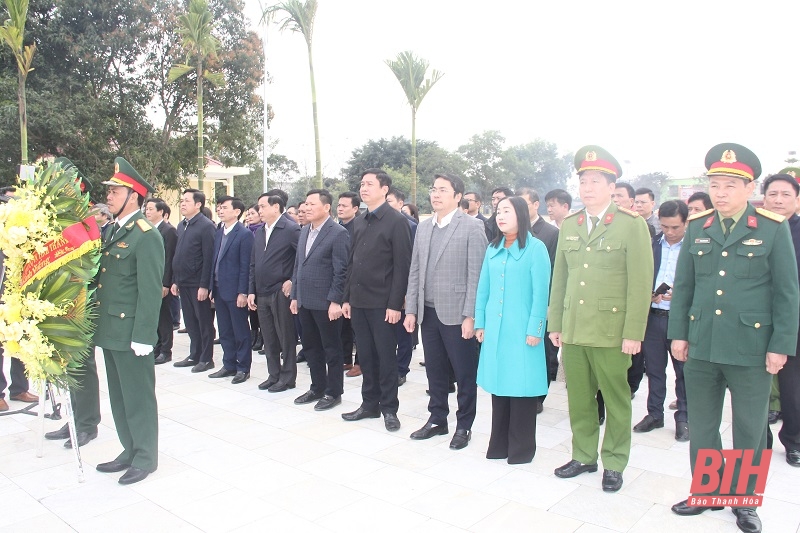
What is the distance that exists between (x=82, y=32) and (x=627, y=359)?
1680 centimetres

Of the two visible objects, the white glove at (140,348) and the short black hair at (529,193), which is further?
the short black hair at (529,193)

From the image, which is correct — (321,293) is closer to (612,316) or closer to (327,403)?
(327,403)

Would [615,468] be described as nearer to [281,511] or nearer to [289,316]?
[281,511]

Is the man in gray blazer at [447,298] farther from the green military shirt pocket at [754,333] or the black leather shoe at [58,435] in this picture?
the black leather shoe at [58,435]

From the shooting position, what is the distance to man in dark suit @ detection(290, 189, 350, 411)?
5.27 m

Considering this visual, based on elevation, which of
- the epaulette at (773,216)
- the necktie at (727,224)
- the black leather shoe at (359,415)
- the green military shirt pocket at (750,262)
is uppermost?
the epaulette at (773,216)

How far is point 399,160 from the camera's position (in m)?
39.9

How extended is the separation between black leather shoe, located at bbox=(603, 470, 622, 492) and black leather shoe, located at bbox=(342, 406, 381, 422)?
2020 mm

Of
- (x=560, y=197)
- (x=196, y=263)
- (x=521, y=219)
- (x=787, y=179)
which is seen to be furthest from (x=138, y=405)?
(x=787, y=179)

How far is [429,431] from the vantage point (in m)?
4.44

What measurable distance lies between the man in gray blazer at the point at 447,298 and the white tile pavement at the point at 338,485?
0.79 ft

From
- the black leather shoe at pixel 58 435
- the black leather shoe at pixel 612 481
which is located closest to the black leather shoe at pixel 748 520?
the black leather shoe at pixel 612 481

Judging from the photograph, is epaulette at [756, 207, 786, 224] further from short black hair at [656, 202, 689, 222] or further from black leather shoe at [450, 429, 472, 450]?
black leather shoe at [450, 429, 472, 450]

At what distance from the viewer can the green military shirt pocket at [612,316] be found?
346 centimetres
